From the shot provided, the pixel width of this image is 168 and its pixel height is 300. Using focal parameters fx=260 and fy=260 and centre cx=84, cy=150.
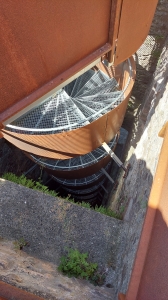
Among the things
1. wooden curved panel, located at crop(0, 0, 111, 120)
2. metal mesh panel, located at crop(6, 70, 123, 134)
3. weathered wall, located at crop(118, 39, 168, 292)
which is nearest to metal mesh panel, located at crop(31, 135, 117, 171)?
metal mesh panel, located at crop(6, 70, 123, 134)

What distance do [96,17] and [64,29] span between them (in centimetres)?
41

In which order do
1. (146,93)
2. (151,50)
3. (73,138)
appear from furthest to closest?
(146,93), (151,50), (73,138)

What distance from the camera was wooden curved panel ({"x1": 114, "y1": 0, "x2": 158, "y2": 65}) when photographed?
2.71m

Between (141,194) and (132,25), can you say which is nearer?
(132,25)

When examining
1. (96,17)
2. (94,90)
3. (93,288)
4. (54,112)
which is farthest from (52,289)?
(94,90)

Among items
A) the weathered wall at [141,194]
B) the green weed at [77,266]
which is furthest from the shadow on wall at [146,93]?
the green weed at [77,266]

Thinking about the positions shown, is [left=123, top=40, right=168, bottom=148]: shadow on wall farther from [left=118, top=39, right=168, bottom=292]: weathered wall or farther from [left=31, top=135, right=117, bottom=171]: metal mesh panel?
[left=31, top=135, right=117, bottom=171]: metal mesh panel

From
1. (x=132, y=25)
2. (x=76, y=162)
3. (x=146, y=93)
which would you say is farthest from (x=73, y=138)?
(x=146, y=93)

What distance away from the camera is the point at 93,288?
287 cm

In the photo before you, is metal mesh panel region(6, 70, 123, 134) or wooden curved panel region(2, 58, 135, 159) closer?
wooden curved panel region(2, 58, 135, 159)

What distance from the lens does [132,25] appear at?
300 cm

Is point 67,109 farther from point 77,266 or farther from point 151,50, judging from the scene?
point 77,266

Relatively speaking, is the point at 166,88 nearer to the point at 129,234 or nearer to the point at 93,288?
the point at 129,234

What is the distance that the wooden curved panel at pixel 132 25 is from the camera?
8.90 ft
